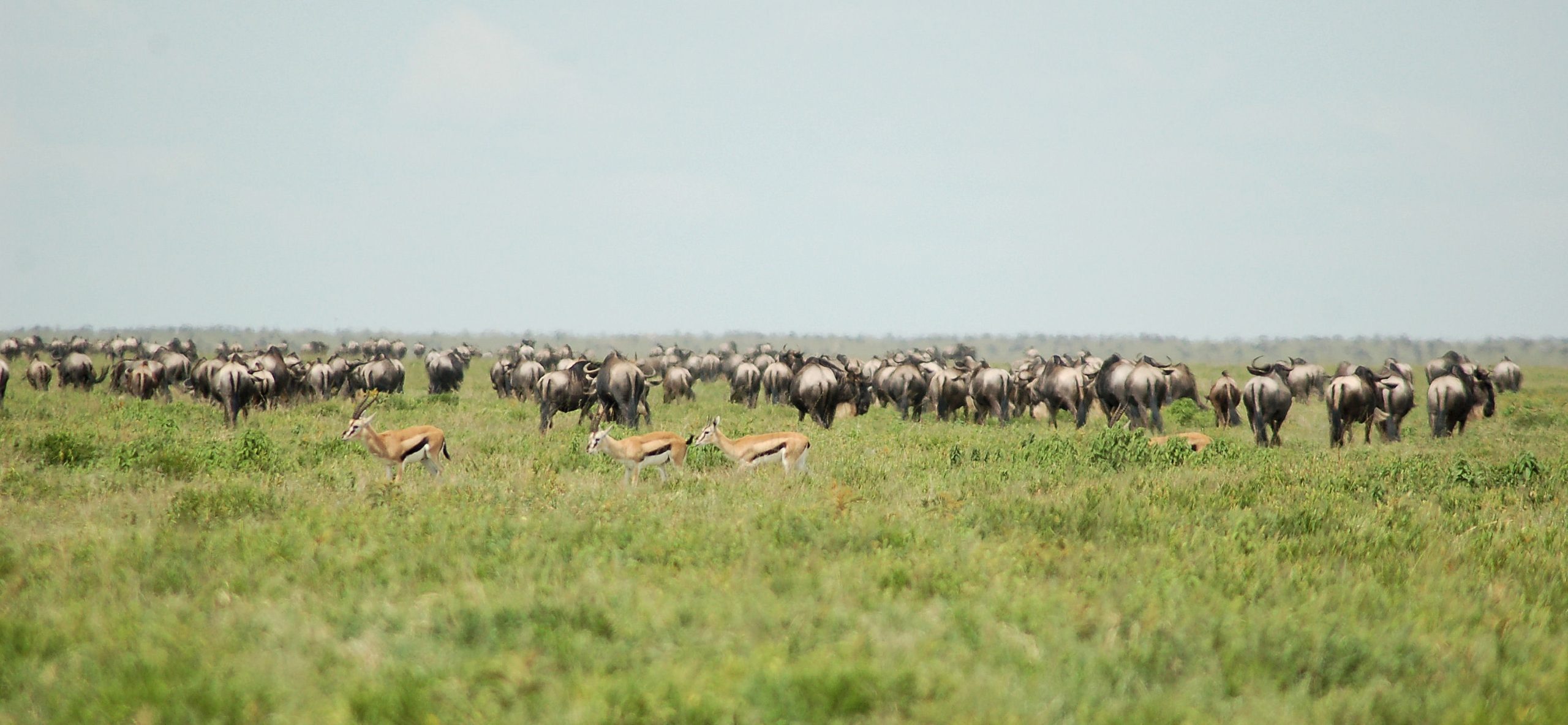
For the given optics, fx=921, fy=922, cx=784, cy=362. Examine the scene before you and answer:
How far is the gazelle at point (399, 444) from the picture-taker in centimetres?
1266

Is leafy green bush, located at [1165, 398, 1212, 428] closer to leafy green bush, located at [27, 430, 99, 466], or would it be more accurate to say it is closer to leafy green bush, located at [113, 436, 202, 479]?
leafy green bush, located at [113, 436, 202, 479]

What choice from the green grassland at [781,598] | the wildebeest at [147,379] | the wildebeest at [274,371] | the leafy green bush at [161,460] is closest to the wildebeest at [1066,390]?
the green grassland at [781,598]

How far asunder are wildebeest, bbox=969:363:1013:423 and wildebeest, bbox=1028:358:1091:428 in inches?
45.3

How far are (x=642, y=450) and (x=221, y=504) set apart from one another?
5070mm

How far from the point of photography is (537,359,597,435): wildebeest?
74.3ft

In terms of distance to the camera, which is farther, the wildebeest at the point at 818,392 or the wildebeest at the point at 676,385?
the wildebeest at the point at 676,385

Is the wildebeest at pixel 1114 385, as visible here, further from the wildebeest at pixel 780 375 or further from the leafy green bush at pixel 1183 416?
the wildebeest at pixel 780 375

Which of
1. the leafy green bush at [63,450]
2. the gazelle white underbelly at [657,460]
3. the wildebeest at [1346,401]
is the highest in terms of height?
the wildebeest at [1346,401]

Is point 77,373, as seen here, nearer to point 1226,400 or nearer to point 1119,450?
point 1119,450

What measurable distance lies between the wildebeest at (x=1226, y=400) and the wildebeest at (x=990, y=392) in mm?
5724

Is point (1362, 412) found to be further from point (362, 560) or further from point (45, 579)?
point (45, 579)

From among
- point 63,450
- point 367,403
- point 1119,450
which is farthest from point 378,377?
point 1119,450

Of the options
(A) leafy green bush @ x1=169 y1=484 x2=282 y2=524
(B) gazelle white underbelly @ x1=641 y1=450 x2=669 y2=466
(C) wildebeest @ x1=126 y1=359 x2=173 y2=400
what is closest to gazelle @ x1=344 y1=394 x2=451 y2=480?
(A) leafy green bush @ x1=169 y1=484 x2=282 y2=524

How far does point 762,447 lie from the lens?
45.5 feet
